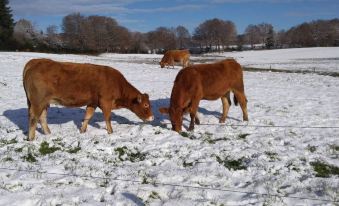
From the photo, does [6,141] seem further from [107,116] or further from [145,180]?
[145,180]

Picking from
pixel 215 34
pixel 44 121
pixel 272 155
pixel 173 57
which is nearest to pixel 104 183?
pixel 272 155

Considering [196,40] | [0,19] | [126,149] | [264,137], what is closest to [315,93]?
[264,137]

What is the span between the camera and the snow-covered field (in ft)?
19.1

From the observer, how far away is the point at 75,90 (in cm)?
960

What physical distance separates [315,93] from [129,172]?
11839 mm

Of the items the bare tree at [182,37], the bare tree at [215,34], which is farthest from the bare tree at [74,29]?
the bare tree at [182,37]

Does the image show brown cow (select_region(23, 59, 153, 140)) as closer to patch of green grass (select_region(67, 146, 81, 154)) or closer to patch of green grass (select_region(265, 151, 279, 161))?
patch of green grass (select_region(67, 146, 81, 154))

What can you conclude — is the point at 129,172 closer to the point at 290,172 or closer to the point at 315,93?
the point at 290,172

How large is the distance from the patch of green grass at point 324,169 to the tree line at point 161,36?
82.8 metres

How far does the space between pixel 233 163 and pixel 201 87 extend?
138 inches

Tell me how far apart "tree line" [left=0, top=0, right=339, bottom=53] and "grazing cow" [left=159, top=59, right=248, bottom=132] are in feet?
257

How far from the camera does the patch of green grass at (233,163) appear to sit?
23.2ft

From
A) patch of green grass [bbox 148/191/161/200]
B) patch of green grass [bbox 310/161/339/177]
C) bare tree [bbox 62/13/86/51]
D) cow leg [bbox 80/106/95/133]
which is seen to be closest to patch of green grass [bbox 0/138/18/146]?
cow leg [bbox 80/106/95/133]

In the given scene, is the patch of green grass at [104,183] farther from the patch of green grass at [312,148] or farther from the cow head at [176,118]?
the patch of green grass at [312,148]
